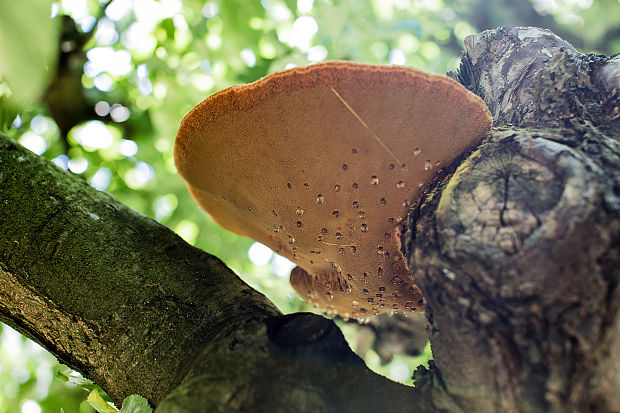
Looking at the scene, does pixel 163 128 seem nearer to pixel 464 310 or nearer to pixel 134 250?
pixel 134 250

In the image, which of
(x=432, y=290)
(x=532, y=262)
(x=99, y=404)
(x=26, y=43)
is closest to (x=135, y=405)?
(x=99, y=404)

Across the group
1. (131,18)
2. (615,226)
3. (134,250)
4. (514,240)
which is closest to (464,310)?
(514,240)

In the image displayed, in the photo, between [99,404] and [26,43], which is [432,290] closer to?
[26,43]

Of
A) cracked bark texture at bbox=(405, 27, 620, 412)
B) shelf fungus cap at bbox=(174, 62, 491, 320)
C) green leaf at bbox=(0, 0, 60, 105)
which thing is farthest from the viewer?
shelf fungus cap at bbox=(174, 62, 491, 320)

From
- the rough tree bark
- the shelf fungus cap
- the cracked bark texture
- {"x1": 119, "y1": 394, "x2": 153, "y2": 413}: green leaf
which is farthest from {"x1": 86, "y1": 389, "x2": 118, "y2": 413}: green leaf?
the cracked bark texture

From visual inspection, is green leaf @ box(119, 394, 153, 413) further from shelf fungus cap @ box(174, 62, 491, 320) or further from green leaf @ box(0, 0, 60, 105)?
green leaf @ box(0, 0, 60, 105)
